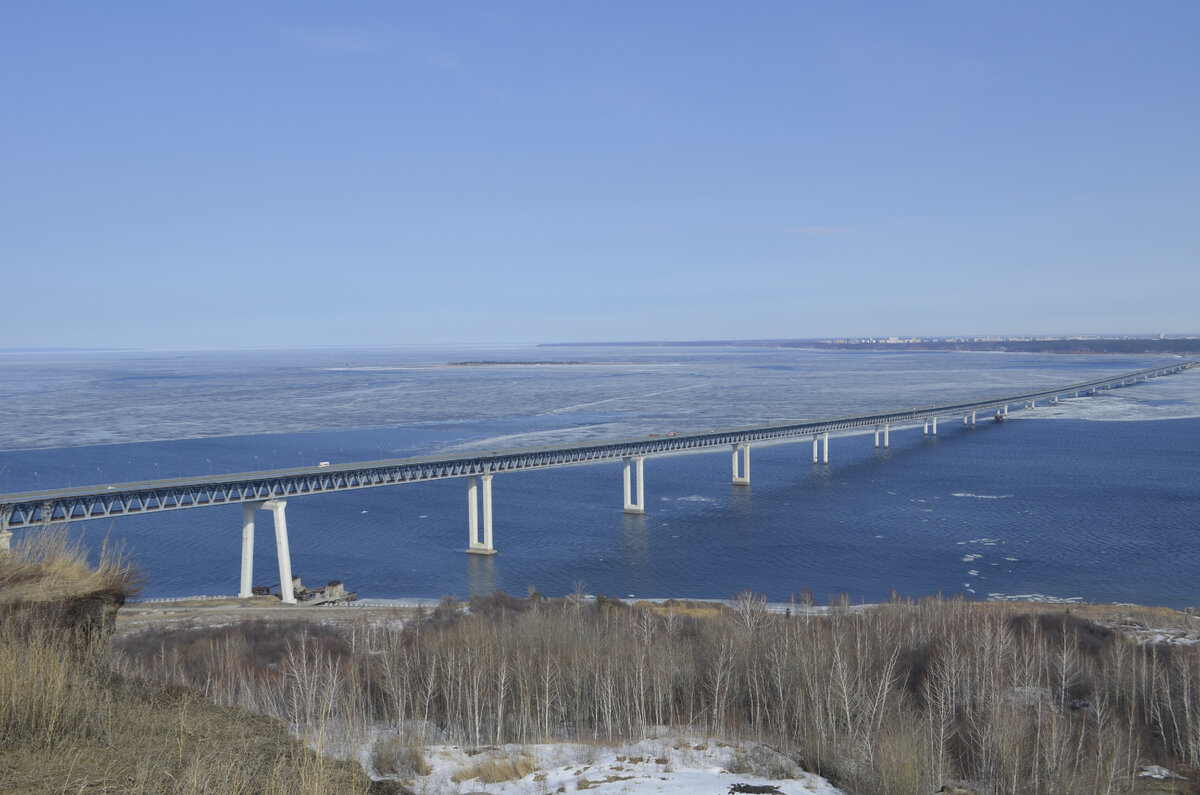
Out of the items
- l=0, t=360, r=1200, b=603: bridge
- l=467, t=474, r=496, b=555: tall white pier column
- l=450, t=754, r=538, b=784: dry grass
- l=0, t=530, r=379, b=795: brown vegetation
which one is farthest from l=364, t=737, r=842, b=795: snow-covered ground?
l=467, t=474, r=496, b=555: tall white pier column

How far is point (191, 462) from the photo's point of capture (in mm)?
79438

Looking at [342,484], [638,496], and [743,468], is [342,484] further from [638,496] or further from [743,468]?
[743,468]

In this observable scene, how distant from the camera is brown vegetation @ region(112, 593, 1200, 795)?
623 inches

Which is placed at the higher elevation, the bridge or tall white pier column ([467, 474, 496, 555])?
the bridge

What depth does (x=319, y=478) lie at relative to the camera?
2186 inches

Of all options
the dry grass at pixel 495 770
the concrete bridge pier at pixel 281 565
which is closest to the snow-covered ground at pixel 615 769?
the dry grass at pixel 495 770

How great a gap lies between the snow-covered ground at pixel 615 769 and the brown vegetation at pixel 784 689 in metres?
0.44

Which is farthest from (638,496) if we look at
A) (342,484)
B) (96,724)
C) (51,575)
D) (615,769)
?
Result: (96,724)

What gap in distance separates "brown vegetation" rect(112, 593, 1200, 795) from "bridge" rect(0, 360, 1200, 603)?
15105mm

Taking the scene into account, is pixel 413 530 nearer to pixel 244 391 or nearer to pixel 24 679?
pixel 24 679

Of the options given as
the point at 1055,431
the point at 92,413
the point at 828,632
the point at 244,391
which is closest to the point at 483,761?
the point at 828,632

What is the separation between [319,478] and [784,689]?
132ft

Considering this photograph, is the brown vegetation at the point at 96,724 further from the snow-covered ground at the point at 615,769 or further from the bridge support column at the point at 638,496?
the bridge support column at the point at 638,496

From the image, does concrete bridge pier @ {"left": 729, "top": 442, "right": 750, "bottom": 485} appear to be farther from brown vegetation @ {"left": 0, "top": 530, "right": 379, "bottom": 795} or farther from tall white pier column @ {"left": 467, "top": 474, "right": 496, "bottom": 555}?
brown vegetation @ {"left": 0, "top": 530, "right": 379, "bottom": 795}
